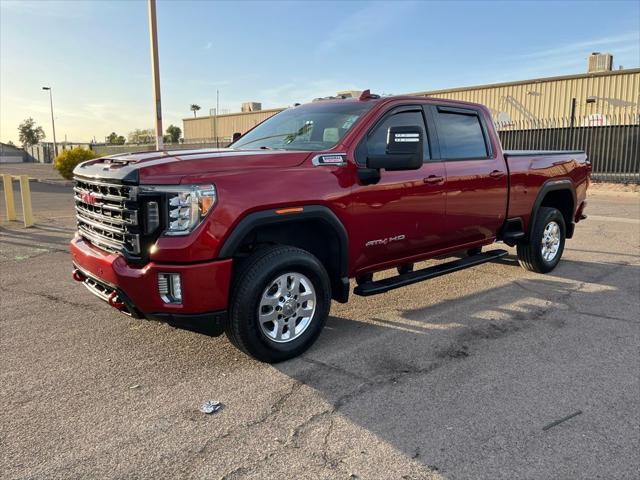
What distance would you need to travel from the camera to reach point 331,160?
4.21m

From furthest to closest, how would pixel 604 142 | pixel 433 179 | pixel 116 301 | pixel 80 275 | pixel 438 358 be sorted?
pixel 604 142, pixel 433 179, pixel 80 275, pixel 438 358, pixel 116 301

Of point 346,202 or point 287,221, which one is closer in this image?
point 287,221

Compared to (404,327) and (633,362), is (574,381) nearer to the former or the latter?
(633,362)

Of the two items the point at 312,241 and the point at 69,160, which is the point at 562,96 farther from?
the point at 312,241

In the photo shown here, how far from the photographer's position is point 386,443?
2.95 metres

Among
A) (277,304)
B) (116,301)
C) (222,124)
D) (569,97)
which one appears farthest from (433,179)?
(222,124)

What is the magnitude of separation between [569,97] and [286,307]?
2873 centimetres

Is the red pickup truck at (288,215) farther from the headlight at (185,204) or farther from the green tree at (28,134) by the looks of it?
the green tree at (28,134)

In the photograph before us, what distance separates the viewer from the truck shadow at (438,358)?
3.08 metres

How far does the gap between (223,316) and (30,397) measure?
4.40ft

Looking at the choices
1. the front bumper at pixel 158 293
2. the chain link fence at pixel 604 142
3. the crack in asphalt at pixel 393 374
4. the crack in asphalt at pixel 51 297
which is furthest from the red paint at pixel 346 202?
the chain link fence at pixel 604 142

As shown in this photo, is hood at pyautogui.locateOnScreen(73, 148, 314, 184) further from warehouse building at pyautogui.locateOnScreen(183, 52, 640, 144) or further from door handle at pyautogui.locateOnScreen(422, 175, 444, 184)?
warehouse building at pyautogui.locateOnScreen(183, 52, 640, 144)

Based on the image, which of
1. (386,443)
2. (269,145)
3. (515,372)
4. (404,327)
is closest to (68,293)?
(269,145)

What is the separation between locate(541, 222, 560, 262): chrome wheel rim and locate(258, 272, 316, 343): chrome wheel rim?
13.1 ft
